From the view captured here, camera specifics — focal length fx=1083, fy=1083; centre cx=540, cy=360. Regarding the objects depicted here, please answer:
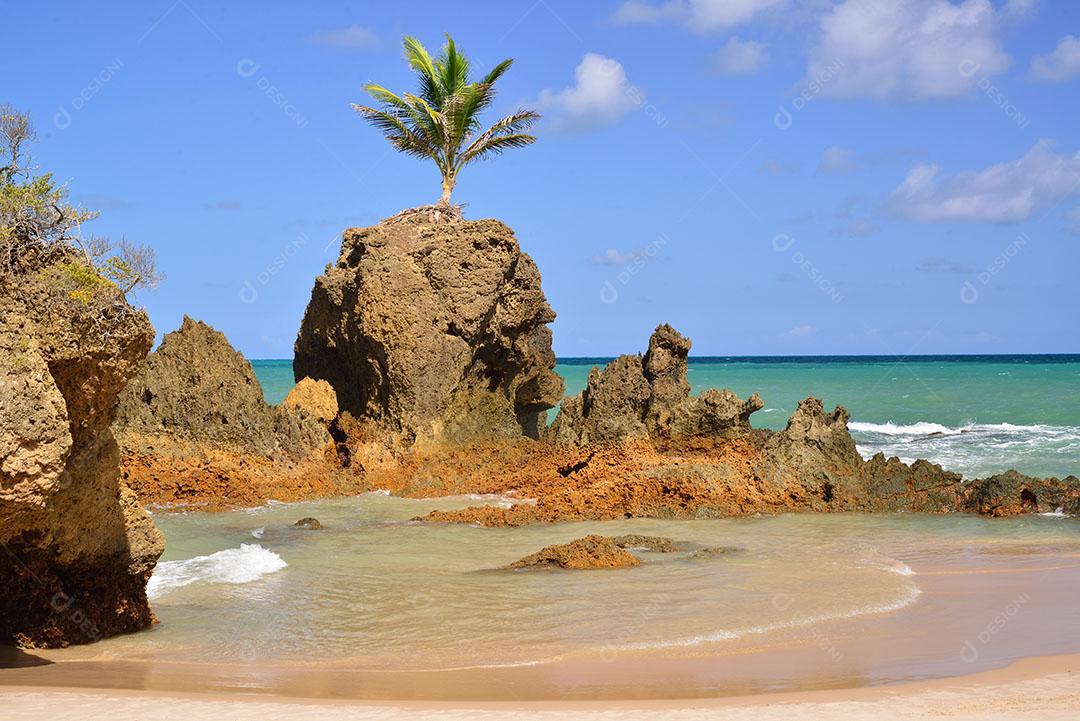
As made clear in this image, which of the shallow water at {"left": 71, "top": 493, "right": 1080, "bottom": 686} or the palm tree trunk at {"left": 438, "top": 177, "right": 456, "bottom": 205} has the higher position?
the palm tree trunk at {"left": 438, "top": 177, "right": 456, "bottom": 205}

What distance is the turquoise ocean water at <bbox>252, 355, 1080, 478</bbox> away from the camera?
91.9ft

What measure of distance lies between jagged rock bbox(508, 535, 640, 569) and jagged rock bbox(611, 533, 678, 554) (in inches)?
35.0

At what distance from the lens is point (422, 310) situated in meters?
20.6

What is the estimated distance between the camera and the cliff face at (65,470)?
6.83 meters

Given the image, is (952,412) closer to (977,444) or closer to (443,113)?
(977,444)

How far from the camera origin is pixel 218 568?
39.7ft

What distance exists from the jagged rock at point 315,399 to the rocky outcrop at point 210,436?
650 mm

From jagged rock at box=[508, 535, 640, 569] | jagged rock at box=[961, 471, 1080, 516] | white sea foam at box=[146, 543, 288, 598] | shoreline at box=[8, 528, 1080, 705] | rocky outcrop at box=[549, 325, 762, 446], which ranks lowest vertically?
→ shoreline at box=[8, 528, 1080, 705]

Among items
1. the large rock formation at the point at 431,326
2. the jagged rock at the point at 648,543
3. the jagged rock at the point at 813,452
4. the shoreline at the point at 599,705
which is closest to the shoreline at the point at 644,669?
the shoreline at the point at 599,705

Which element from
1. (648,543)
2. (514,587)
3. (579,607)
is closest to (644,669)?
(579,607)

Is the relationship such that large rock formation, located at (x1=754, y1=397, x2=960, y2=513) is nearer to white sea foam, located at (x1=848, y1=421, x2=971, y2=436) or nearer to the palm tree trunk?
the palm tree trunk

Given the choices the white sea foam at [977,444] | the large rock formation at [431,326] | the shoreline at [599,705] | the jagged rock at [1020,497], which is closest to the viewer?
the shoreline at [599,705]

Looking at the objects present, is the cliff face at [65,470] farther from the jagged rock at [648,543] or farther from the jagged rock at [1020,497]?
the jagged rock at [1020,497]

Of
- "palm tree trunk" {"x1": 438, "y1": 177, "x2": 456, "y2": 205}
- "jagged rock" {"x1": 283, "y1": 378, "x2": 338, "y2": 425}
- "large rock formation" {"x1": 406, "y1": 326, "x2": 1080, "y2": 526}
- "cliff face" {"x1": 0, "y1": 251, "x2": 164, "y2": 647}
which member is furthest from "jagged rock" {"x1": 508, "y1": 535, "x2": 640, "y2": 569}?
"palm tree trunk" {"x1": 438, "y1": 177, "x2": 456, "y2": 205}
